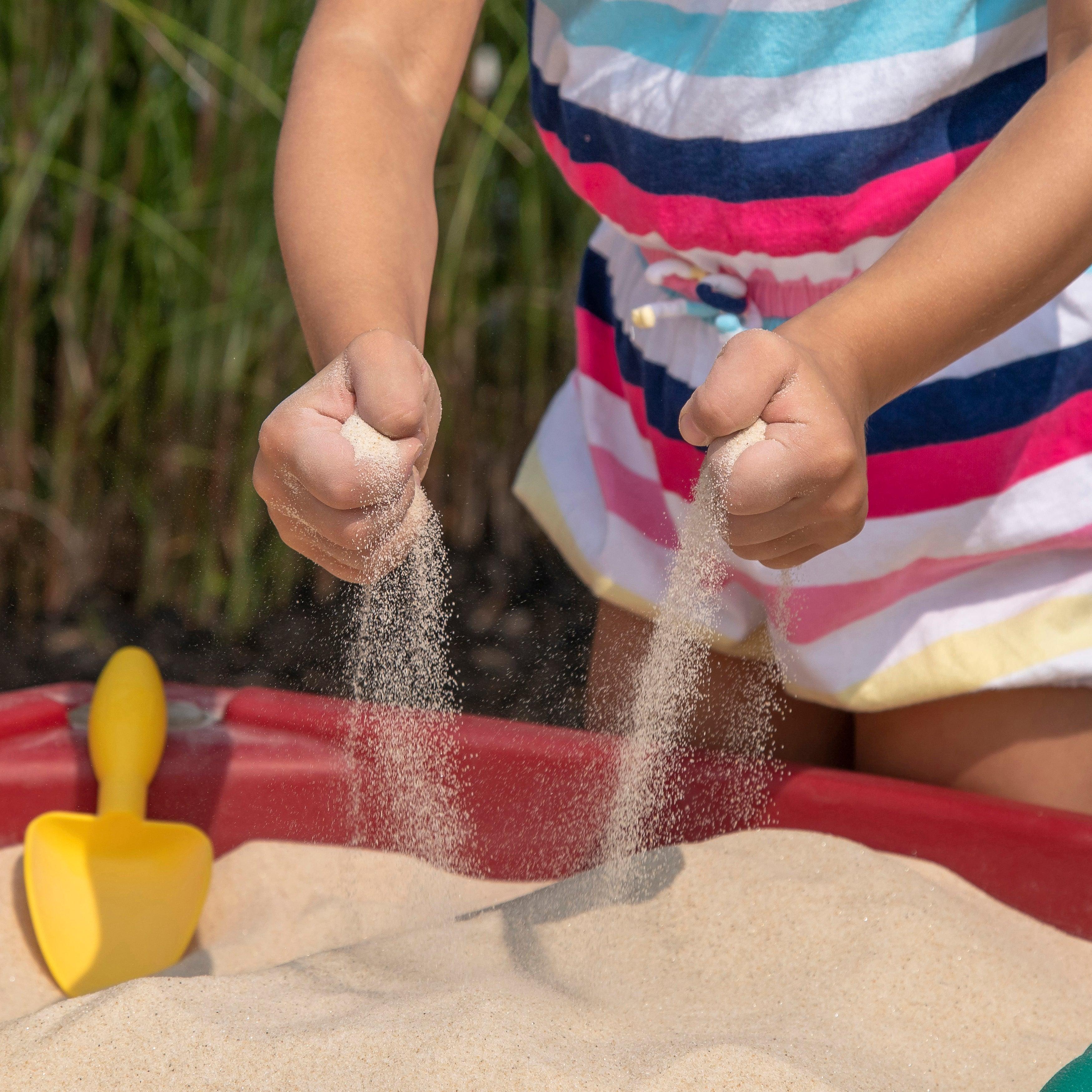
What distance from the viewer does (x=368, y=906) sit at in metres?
0.76

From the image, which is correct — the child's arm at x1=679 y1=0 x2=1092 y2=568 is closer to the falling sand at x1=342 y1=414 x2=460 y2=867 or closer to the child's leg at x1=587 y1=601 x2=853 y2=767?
the falling sand at x1=342 y1=414 x2=460 y2=867

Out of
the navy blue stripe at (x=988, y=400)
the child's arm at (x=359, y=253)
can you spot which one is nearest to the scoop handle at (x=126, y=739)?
the child's arm at (x=359, y=253)

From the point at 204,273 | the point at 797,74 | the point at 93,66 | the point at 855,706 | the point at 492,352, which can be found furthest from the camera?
the point at 492,352

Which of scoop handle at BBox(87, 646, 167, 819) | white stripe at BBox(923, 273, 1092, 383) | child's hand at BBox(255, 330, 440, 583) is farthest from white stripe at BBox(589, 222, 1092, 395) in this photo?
scoop handle at BBox(87, 646, 167, 819)

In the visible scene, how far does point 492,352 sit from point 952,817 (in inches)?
52.0

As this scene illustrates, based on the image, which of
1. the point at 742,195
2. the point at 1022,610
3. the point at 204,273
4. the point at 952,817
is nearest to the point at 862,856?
the point at 952,817

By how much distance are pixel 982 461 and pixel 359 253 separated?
1.22ft

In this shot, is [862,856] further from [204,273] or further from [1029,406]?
[204,273]

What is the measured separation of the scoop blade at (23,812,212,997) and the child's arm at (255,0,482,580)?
29 cm

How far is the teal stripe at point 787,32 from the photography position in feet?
2.16

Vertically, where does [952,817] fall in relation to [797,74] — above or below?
below

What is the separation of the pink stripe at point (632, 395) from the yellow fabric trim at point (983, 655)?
17cm

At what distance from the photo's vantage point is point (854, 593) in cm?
77

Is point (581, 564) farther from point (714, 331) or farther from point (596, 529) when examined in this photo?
point (714, 331)
